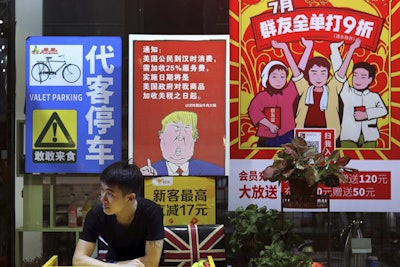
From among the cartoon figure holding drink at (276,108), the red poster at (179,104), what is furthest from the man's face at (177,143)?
the cartoon figure holding drink at (276,108)

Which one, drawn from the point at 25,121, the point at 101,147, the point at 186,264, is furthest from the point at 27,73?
the point at 186,264

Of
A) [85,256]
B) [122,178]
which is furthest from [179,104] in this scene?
[85,256]

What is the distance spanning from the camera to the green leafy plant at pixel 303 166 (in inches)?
157

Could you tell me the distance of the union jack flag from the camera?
3.91m

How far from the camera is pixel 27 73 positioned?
454 centimetres

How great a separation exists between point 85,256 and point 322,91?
7.68ft

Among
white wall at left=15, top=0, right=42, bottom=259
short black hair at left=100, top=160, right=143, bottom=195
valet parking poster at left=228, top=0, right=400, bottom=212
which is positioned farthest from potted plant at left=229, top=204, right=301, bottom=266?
white wall at left=15, top=0, right=42, bottom=259

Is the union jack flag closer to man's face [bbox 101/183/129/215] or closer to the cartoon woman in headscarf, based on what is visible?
man's face [bbox 101/183/129/215]

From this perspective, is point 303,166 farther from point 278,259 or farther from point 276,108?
point 276,108

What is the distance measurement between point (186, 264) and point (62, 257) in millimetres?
1228

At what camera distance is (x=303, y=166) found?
3.97 metres

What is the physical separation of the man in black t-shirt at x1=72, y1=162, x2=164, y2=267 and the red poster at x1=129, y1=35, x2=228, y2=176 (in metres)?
1.05

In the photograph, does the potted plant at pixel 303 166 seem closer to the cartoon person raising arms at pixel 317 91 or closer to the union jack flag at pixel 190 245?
the union jack flag at pixel 190 245

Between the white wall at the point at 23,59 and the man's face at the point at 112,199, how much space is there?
1.54 meters
